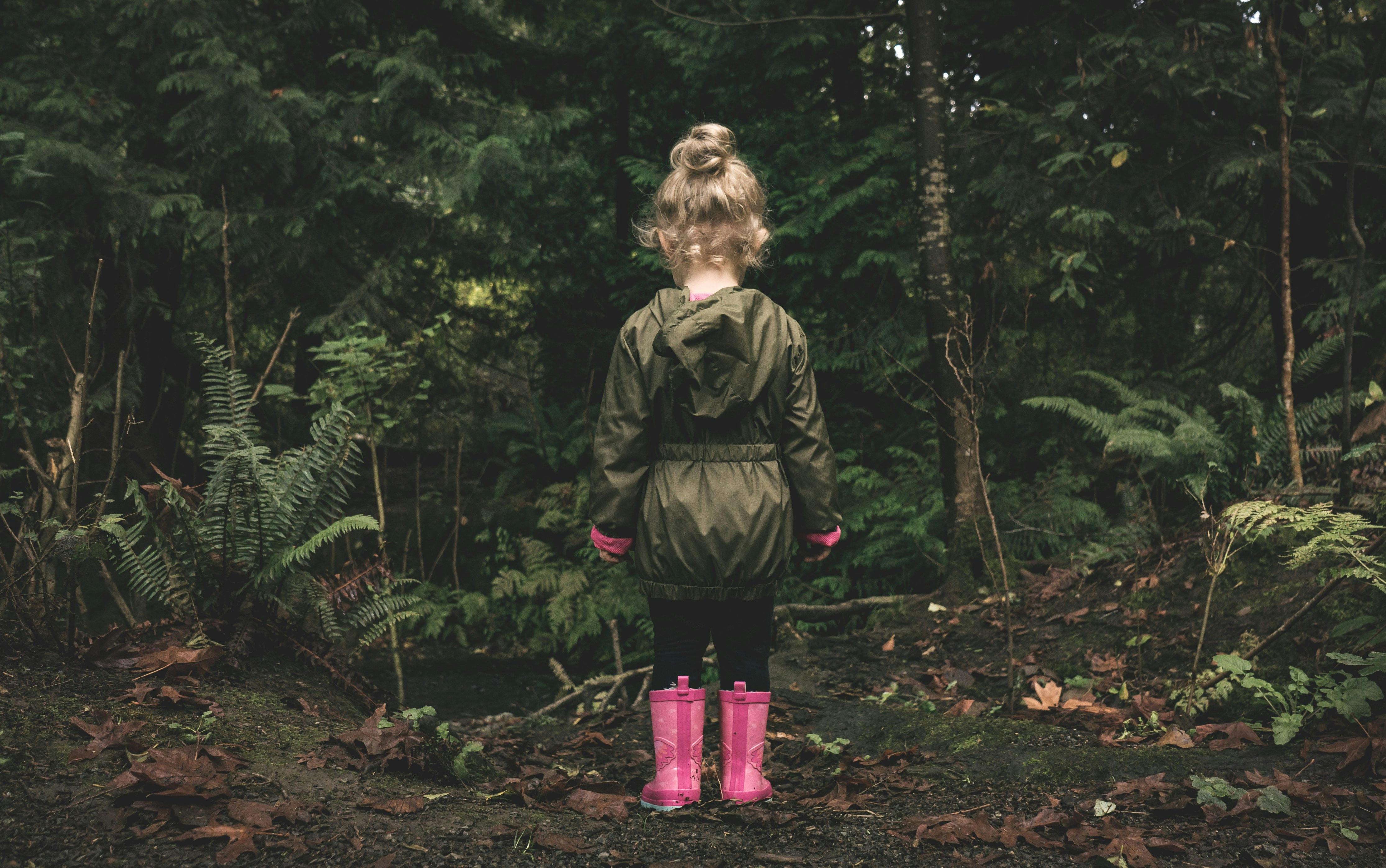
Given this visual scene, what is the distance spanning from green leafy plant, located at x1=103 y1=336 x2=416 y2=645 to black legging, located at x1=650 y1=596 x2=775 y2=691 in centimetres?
116

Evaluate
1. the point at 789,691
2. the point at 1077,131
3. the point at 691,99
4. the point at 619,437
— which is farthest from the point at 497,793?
the point at 691,99

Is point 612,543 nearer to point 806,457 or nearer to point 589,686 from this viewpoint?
point 806,457

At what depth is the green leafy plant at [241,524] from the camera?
3045 millimetres

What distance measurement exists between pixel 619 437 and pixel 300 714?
1.46m

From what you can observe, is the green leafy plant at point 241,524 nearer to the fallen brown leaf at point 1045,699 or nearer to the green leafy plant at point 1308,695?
the fallen brown leaf at point 1045,699

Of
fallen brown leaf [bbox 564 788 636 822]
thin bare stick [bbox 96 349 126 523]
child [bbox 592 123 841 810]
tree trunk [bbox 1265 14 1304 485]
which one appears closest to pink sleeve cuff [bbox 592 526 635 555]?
child [bbox 592 123 841 810]

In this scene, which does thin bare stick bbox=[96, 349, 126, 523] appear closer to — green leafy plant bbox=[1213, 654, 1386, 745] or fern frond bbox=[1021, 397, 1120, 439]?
green leafy plant bbox=[1213, 654, 1386, 745]

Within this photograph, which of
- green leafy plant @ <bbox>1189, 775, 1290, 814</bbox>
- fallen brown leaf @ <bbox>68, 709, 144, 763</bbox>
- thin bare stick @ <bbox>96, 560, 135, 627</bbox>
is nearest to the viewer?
fallen brown leaf @ <bbox>68, 709, 144, 763</bbox>

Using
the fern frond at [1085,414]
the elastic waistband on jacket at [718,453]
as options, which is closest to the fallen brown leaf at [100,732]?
the elastic waistband on jacket at [718,453]

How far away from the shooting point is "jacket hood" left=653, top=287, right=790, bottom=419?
9.05ft

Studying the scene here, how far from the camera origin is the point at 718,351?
281cm

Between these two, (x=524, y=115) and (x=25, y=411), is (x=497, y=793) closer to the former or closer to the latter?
(x=25, y=411)

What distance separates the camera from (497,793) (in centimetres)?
270

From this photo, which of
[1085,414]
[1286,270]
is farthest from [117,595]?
[1286,270]
